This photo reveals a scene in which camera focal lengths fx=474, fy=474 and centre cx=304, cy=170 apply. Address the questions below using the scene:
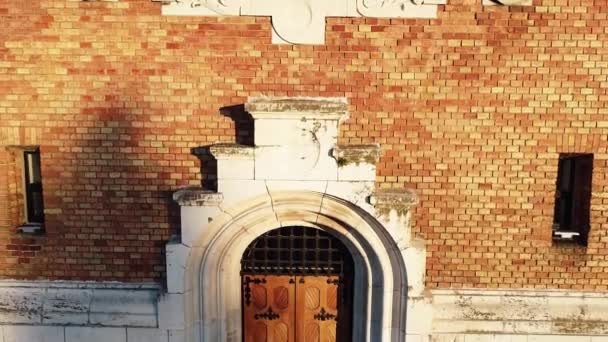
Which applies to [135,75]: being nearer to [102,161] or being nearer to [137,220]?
[102,161]

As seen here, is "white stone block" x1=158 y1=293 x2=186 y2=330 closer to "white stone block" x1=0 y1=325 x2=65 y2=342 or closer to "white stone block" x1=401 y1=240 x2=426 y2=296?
"white stone block" x1=0 y1=325 x2=65 y2=342

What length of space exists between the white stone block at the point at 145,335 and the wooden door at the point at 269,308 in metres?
0.88

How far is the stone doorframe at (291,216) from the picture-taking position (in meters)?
4.36

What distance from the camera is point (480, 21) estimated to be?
432 cm

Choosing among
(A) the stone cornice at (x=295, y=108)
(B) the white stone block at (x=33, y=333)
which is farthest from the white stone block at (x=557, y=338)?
(B) the white stone block at (x=33, y=333)

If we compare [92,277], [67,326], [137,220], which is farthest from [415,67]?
[67,326]

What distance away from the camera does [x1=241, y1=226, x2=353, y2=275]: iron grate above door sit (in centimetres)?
504

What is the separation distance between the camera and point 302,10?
4336mm

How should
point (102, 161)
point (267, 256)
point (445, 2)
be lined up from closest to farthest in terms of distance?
point (445, 2)
point (102, 161)
point (267, 256)

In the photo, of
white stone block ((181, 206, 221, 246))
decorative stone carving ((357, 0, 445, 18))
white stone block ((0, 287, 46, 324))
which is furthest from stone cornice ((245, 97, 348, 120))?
white stone block ((0, 287, 46, 324))

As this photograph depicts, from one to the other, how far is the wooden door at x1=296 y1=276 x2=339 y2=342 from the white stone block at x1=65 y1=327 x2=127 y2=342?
184cm

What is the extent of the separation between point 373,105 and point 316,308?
7.47ft

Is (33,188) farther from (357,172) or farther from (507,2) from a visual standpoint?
(507,2)

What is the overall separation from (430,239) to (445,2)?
225 centimetres
